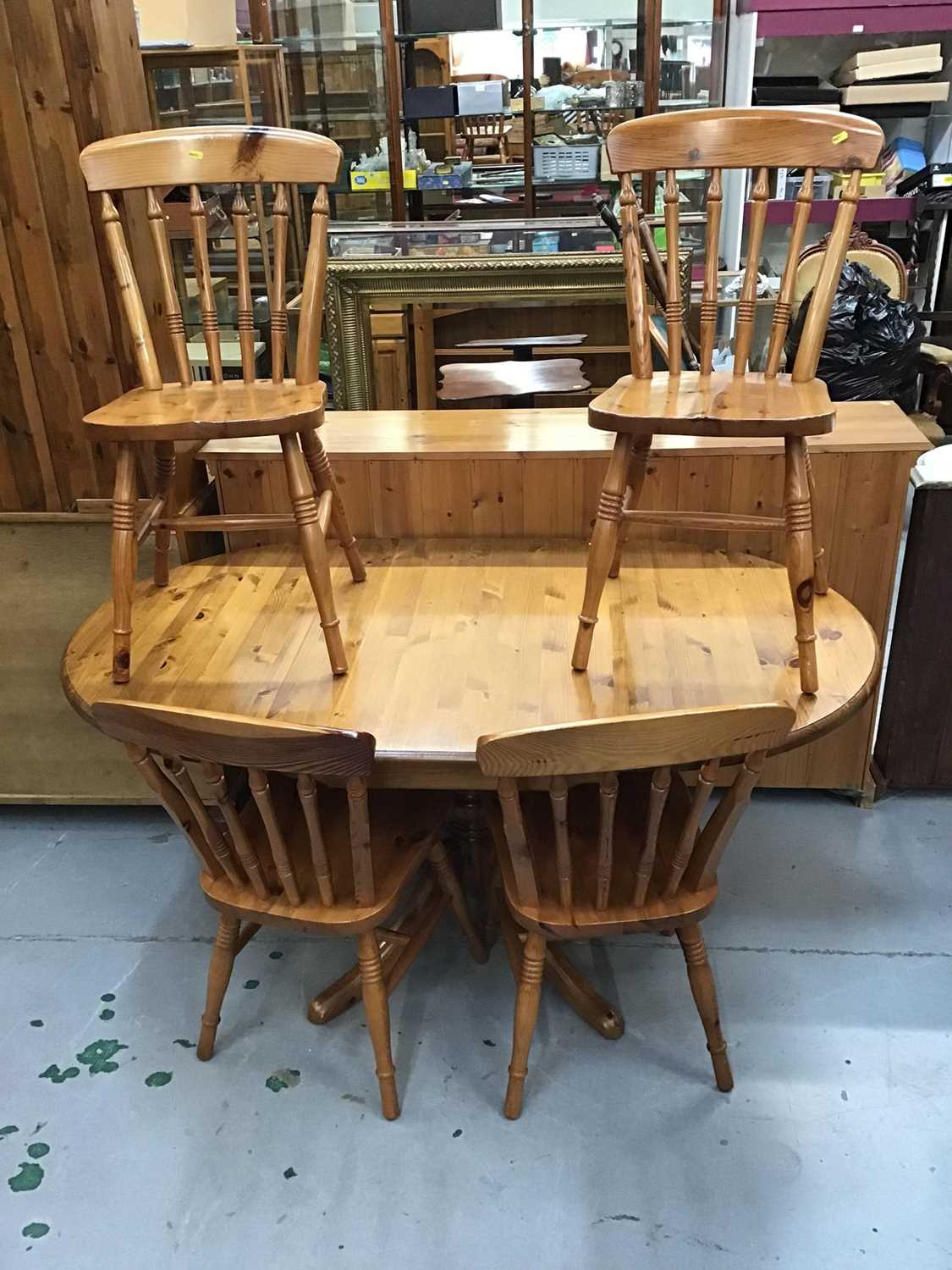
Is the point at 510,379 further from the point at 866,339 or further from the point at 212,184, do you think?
the point at 866,339

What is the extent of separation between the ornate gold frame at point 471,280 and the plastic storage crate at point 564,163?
1188mm

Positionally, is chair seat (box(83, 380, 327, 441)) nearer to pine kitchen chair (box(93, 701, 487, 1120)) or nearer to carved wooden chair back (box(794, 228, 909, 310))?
pine kitchen chair (box(93, 701, 487, 1120))

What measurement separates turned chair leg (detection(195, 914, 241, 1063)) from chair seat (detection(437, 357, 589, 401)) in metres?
1.61

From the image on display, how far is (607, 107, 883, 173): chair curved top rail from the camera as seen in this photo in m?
1.58

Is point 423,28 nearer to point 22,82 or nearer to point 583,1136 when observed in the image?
point 22,82

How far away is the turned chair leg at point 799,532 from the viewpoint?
1614 millimetres

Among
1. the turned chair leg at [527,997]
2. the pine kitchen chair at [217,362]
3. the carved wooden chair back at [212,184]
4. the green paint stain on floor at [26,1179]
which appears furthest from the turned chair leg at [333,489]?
the green paint stain on floor at [26,1179]

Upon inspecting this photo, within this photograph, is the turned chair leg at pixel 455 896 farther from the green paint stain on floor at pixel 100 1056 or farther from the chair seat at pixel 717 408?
the chair seat at pixel 717 408

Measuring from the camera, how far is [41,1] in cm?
190

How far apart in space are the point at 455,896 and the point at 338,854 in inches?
12.0

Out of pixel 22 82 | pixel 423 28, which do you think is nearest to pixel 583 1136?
pixel 22 82

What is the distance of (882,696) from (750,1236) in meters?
1.30

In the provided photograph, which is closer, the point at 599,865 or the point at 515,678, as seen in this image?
the point at 599,865

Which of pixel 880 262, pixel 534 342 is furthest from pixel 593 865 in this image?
pixel 880 262
